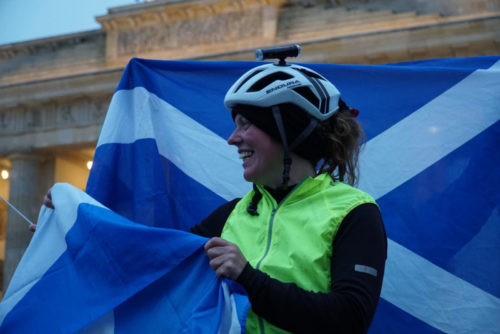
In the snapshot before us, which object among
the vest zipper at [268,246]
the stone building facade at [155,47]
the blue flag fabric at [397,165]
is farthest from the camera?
the stone building facade at [155,47]

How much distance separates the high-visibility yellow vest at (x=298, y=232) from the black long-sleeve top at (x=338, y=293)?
0.19 ft

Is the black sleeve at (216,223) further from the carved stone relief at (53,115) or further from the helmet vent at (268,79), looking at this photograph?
the carved stone relief at (53,115)

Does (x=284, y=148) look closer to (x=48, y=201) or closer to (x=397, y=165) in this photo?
(x=48, y=201)

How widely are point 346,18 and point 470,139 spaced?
14.1m

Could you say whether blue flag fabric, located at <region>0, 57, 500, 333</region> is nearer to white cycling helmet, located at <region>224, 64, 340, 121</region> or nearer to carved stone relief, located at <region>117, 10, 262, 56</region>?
white cycling helmet, located at <region>224, 64, 340, 121</region>

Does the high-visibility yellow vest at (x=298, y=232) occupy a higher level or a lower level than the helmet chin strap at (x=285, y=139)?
lower

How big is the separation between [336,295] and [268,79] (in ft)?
2.63

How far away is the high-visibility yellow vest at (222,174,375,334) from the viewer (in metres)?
1.92

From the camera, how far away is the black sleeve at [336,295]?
1770 millimetres

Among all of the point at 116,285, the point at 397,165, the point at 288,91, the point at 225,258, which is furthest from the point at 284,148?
the point at 397,165

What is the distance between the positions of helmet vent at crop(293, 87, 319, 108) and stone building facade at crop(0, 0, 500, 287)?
13.5 m

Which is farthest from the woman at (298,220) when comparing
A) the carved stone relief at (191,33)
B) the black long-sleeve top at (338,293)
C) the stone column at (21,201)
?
the stone column at (21,201)

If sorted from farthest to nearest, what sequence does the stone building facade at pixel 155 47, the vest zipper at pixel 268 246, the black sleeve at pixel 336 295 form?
the stone building facade at pixel 155 47 → the vest zipper at pixel 268 246 → the black sleeve at pixel 336 295

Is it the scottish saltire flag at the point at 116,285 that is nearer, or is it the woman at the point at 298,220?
the woman at the point at 298,220
